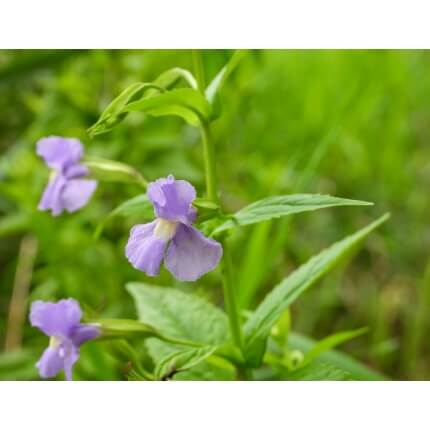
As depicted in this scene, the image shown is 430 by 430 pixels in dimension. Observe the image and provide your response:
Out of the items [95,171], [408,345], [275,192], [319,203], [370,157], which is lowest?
[408,345]

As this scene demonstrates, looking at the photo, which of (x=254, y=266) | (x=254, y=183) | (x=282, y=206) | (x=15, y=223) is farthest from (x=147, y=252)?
(x=254, y=183)

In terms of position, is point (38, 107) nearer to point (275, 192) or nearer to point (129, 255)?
point (275, 192)

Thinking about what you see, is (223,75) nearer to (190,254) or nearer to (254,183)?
(190,254)

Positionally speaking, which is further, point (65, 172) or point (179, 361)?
point (65, 172)

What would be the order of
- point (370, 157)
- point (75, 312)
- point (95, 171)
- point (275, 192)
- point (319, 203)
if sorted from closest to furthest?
point (319, 203)
point (75, 312)
point (95, 171)
point (275, 192)
point (370, 157)

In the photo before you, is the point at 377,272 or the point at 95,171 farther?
the point at 377,272
